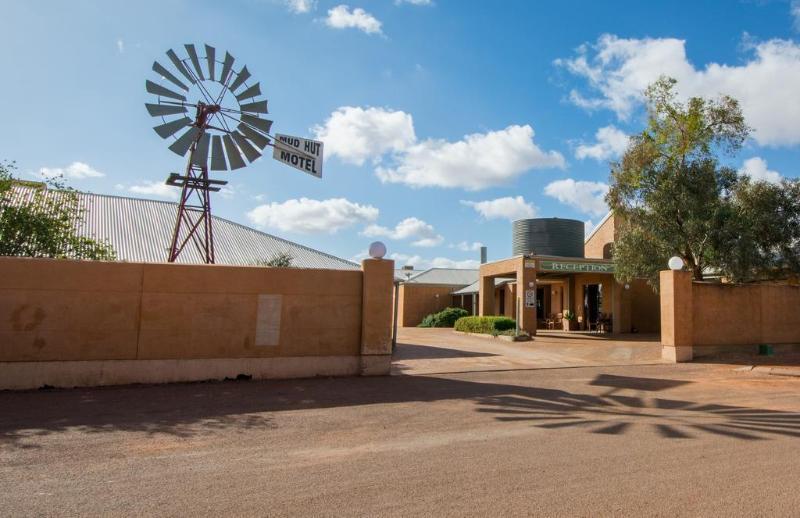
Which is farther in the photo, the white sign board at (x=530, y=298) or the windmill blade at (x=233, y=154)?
the white sign board at (x=530, y=298)

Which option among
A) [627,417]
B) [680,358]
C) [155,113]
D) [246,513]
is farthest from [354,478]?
[680,358]

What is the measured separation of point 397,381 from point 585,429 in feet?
15.6

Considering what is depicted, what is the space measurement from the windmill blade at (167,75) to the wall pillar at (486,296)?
705 inches

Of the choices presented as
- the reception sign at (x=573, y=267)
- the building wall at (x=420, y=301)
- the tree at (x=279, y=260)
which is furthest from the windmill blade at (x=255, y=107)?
the building wall at (x=420, y=301)

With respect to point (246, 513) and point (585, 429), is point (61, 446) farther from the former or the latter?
point (585, 429)

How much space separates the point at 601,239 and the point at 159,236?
76.1 ft

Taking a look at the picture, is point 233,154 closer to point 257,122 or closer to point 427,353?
point 257,122

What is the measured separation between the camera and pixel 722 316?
1595cm

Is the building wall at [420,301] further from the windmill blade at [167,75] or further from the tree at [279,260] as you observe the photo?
the windmill blade at [167,75]

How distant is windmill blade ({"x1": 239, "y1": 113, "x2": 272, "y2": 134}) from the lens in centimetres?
1391

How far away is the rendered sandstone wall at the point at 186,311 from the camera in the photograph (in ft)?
31.4

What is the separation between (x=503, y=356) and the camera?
15.8 m

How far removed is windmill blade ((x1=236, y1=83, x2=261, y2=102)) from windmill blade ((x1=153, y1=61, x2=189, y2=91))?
50.7 inches

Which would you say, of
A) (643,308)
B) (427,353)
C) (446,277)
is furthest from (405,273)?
(427,353)
